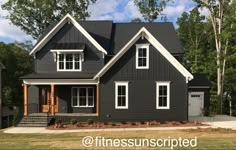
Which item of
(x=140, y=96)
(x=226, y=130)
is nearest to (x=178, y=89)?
(x=140, y=96)

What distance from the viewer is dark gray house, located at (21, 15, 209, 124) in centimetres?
3053

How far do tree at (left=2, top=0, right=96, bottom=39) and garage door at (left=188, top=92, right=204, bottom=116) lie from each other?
24.3 meters

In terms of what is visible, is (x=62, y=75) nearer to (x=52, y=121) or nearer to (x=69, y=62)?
(x=69, y=62)

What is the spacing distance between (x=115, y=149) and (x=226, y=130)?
1006cm

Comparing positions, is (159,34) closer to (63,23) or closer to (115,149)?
(63,23)

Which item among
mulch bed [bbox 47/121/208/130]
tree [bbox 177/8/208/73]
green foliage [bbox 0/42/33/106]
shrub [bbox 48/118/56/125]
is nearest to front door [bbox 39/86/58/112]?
shrub [bbox 48/118/56/125]

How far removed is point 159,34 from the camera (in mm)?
36000

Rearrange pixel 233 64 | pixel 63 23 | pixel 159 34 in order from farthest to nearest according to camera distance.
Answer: pixel 233 64 → pixel 159 34 → pixel 63 23

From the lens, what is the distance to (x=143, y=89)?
3069 cm

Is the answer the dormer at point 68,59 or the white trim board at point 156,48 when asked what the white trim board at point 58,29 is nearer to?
the dormer at point 68,59

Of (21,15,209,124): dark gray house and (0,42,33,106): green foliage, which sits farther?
(0,42,33,106): green foliage

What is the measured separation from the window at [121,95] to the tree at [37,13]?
28.0 metres

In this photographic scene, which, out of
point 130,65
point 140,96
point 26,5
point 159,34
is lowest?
point 140,96

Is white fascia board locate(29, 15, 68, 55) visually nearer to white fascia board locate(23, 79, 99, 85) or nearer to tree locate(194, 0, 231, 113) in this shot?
white fascia board locate(23, 79, 99, 85)
